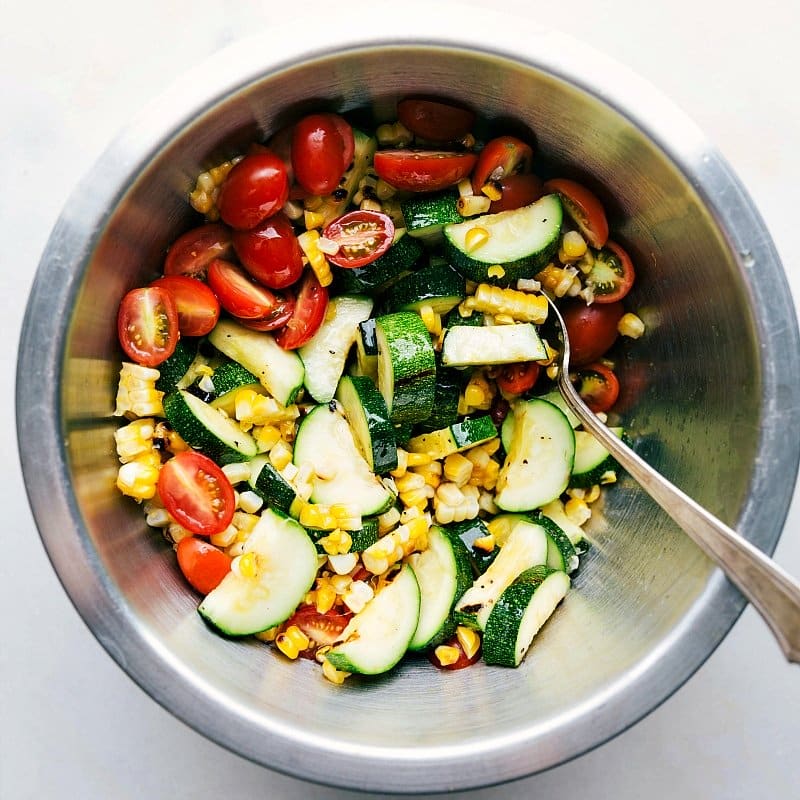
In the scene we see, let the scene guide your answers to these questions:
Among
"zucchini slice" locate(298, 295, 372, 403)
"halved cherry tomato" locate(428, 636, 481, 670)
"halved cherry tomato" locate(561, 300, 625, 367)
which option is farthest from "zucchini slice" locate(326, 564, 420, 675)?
"halved cherry tomato" locate(561, 300, 625, 367)

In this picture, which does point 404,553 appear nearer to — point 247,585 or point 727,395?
point 247,585

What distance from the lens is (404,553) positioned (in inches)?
87.5

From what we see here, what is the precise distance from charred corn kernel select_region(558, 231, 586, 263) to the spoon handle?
55cm

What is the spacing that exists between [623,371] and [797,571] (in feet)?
2.52

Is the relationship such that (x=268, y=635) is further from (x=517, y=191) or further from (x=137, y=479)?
(x=517, y=191)

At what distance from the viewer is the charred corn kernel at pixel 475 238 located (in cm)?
212

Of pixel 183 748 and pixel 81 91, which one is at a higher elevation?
pixel 81 91

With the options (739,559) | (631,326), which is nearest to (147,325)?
(631,326)

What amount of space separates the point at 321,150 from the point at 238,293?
41 centimetres

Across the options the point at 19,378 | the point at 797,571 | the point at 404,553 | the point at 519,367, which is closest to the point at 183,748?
the point at 404,553

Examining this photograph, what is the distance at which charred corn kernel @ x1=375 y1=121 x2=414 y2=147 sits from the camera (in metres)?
2.14

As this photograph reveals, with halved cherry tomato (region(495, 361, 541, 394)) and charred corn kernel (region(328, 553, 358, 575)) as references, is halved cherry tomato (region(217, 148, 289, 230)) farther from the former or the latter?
charred corn kernel (region(328, 553, 358, 575))

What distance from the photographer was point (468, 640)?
2154 millimetres

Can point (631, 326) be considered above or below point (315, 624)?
above
